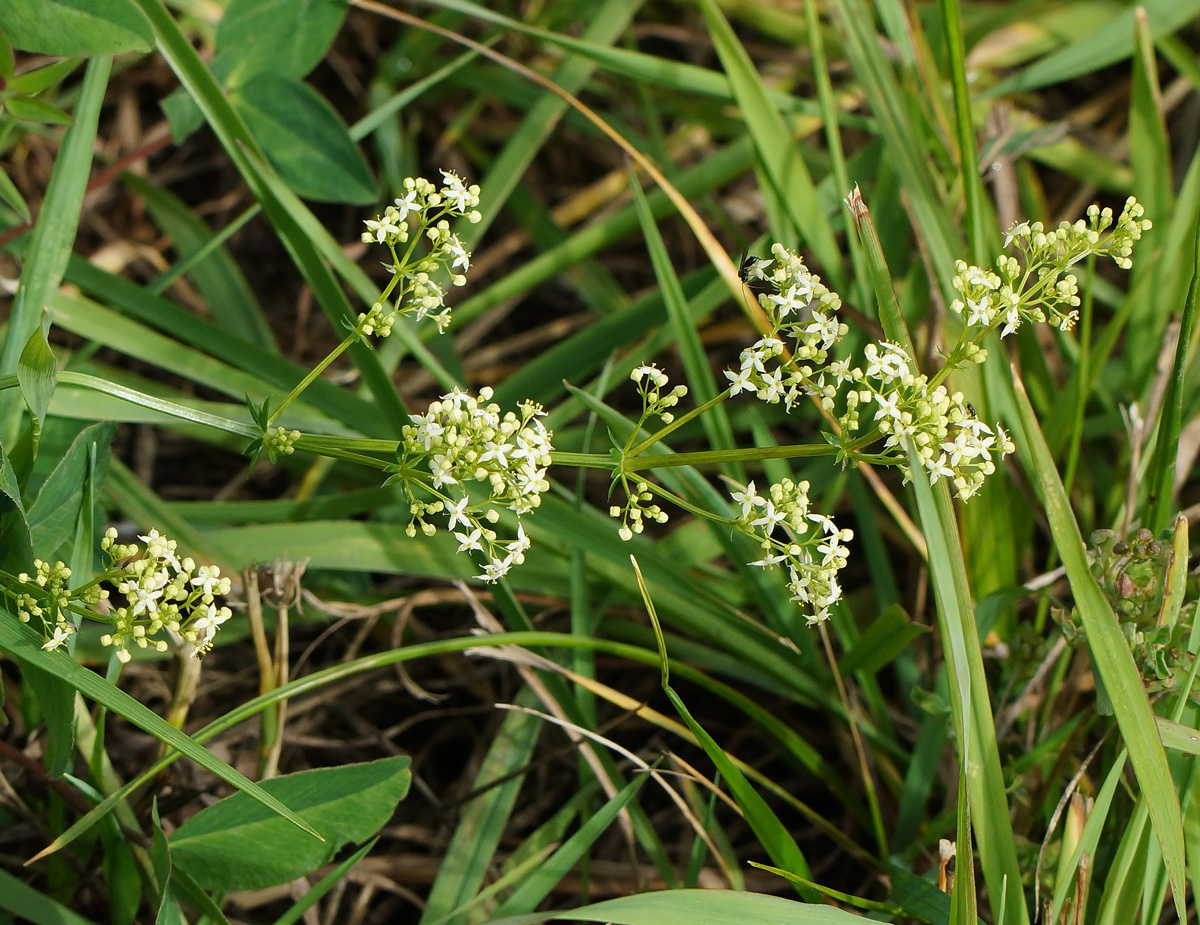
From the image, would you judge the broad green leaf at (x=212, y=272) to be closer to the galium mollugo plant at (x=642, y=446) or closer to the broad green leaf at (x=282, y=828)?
the galium mollugo plant at (x=642, y=446)

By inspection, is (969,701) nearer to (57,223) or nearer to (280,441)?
(280,441)

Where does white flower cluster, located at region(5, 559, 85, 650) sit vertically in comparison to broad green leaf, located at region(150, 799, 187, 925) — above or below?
above

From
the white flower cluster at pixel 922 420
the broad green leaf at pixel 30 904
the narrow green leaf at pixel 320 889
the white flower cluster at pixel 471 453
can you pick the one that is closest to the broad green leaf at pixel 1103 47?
the white flower cluster at pixel 922 420

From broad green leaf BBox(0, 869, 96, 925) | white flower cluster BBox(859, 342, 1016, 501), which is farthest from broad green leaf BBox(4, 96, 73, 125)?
white flower cluster BBox(859, 342, 1016, 501)

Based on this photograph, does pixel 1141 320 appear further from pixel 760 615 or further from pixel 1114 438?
pixel 760 615

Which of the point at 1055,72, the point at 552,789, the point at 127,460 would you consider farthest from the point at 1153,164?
the point at 127,460

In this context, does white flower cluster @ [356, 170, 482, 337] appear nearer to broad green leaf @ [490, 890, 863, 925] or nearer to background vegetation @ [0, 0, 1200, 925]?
background vegetation @ [0, 0, 1200, 925]

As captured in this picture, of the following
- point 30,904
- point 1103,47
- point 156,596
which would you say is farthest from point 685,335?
point 30,904
